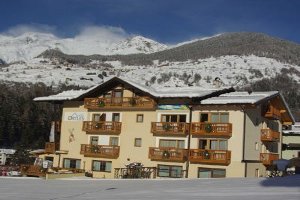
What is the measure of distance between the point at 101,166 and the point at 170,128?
7.48 m

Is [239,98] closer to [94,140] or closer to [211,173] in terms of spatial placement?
[211,173]

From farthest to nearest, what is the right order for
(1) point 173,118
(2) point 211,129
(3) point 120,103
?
1. (3) point 120,103
2. (1) point 173,118
3. (2) point 211,129

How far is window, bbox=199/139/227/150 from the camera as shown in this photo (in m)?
37.0

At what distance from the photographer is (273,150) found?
4300 cm

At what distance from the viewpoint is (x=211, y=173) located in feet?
120

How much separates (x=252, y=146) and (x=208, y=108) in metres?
4.46

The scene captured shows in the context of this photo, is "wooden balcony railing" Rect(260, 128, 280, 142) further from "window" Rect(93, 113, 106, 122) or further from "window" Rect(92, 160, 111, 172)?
"window" Rect(93, 113, 106, 122)

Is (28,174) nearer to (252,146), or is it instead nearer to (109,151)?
(109,151)

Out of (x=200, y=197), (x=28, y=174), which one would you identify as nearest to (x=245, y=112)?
(x=28, y=174)

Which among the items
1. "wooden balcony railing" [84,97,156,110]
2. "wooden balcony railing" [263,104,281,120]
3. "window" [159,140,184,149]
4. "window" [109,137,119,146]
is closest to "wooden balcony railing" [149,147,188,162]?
"window" [159,140,184,149]

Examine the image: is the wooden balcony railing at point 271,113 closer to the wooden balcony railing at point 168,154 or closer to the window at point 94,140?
the wooden balcony railing at point 168,154

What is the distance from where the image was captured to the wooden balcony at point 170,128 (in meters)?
38.1

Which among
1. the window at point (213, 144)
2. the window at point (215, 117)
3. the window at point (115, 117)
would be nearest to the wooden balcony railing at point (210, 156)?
the window at point (213, 144)

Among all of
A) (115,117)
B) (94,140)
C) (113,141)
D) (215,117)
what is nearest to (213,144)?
(215,117)
